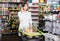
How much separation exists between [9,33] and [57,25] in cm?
403

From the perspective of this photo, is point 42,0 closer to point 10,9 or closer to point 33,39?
point 10,9

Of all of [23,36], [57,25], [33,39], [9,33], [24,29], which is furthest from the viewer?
[9,33]

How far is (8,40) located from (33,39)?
3.29 feet

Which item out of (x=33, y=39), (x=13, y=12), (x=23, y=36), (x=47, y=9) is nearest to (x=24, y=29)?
(x=23, y=36)

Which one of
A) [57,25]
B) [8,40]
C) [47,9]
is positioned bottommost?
[8,40]

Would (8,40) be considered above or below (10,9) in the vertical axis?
below

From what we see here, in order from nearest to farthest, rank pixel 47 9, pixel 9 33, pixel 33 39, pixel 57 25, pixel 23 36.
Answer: pixel 57 25
pixel 33 39
pixel 23 36
pixel 47 9
pixel 9 33

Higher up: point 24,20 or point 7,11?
point 7,11

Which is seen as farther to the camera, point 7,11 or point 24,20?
point 7,11

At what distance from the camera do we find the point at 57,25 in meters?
3.78

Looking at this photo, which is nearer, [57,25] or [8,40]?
[57,25]

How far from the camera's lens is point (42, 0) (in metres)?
7.50

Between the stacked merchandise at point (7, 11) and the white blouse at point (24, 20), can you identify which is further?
the stacked merchandise at point (7, 11)

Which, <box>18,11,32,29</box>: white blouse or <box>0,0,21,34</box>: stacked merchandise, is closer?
<box>18,11,32,29</box>: white blouse
